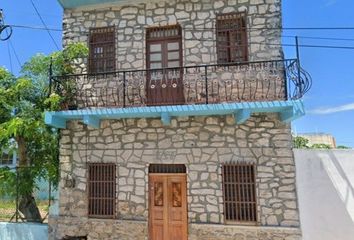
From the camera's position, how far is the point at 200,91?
8539 millimetres

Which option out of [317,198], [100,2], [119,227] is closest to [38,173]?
[119,227]

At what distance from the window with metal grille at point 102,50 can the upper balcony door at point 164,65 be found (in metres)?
1.09

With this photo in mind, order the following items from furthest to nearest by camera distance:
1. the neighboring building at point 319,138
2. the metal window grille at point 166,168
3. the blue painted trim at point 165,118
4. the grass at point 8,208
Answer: the neighboring building at point 319,138
the grass at point 8,208
the metal window grille at point 166,168
the blue painted trim at point 165,118

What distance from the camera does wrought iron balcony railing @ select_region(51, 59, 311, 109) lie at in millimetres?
8211

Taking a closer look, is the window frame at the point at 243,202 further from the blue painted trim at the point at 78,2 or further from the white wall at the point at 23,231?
the blue painted trim at the point at 78,2

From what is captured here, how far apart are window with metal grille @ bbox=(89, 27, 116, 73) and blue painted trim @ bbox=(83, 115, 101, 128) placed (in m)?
1.53

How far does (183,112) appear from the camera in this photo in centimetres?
793

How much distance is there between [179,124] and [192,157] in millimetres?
960

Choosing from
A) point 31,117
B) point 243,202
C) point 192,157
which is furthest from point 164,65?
point 243,202

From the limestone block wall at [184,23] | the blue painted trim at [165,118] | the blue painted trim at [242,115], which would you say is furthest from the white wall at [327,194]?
the blue painted trim at [165,118]

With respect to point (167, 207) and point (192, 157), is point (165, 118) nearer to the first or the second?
point (192, 157)

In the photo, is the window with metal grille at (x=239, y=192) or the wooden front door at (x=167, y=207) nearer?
the window with metal grille at (x=239, y=192)

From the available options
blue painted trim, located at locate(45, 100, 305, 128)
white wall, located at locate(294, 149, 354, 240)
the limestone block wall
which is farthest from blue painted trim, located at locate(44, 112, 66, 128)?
white wall, located at locate(294, 149, 354, 240)

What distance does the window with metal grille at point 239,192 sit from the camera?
7.89 metres
